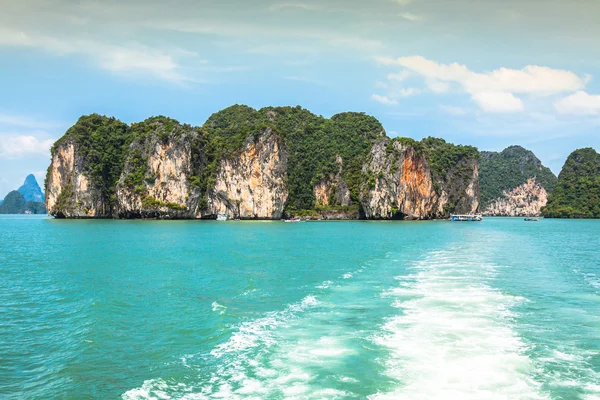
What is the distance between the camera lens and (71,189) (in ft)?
311

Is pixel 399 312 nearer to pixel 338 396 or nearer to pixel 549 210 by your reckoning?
pixel 338 396

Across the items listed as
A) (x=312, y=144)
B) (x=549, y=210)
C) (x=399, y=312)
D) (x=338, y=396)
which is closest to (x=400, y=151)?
(x=312, y=144)

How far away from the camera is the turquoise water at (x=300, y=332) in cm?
861

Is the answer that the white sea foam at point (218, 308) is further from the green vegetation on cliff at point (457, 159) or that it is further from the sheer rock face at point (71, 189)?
the green vegetation on cliff at point (457, 159)

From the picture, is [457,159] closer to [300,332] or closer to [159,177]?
[159,177]

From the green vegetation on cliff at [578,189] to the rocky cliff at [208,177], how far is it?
174 ft

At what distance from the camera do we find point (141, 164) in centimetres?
9388

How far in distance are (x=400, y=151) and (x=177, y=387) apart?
3577 inches

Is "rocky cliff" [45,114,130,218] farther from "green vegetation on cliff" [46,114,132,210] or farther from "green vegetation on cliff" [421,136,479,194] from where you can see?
"green vegetation on cliff" [421,136,479,194]

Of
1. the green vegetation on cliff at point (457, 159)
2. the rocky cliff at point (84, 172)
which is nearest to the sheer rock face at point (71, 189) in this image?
the rocky cliff at point (84, 172)

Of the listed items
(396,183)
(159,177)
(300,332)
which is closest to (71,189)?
(159,177)

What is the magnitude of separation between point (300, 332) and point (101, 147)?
9955cm

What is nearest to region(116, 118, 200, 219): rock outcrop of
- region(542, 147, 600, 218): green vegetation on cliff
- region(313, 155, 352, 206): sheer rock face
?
region(313, 155, 352, 206): sheer rock face

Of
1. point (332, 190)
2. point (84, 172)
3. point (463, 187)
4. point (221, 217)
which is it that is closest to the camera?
point (84, 172)
